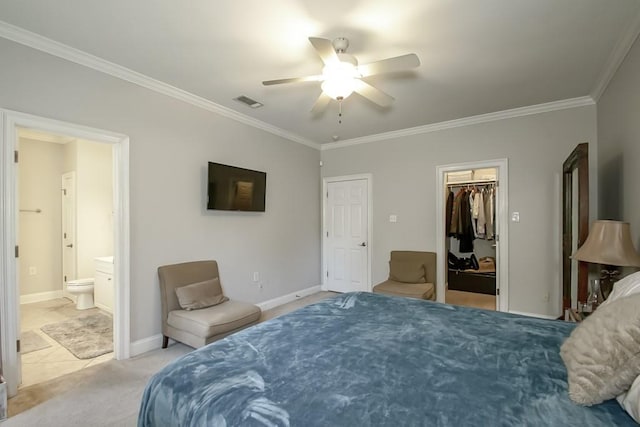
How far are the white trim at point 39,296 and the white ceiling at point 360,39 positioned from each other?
13.8 ft

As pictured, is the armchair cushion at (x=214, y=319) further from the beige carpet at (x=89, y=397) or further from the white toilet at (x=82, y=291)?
the white toilet at (x=82, y=291)

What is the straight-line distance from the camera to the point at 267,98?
135 inches

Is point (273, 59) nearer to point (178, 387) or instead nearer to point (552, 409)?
point (178, 387)

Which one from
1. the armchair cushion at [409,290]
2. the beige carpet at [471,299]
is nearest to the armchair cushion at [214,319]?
the armchair cushion at [409,290]

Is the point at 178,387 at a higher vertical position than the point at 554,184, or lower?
lower

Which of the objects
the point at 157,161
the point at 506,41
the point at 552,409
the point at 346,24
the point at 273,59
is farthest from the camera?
the point at 157,161

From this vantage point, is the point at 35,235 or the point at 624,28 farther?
the point at 35,235

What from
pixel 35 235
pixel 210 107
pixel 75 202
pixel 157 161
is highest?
pixel 210 107

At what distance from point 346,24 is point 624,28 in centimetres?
197

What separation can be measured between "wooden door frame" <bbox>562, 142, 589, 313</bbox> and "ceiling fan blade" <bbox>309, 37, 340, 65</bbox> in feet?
7.04

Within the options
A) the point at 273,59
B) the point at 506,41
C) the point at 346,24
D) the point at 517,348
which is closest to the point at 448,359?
the point at 517,348

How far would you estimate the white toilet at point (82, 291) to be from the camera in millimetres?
4246

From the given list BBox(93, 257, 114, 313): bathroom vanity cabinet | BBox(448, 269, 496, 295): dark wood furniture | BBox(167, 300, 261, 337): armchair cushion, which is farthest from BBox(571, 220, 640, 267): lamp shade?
BBox(93, 257, 114, 313): bathroom vanity cabinet

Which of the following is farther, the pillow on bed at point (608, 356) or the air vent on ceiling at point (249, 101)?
the air vent on ceiling at point (249, 101)
